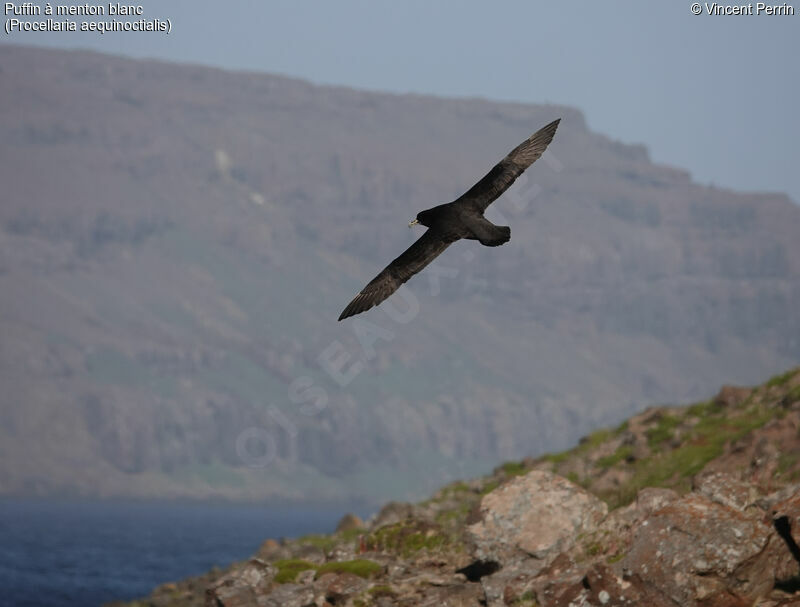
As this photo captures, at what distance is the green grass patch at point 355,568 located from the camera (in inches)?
1081

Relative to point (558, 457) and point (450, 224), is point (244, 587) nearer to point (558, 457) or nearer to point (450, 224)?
point (450, 224)

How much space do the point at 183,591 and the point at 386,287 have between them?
48.1m

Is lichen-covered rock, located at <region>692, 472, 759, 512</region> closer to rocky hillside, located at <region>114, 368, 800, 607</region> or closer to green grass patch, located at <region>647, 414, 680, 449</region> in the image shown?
rocky hillside, located at <region>114, 368, 800, 607</region>

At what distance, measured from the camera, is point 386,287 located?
22531mm

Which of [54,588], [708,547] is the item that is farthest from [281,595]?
[54,588]

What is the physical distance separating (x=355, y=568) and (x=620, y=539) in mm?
6178

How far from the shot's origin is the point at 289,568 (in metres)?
29.3

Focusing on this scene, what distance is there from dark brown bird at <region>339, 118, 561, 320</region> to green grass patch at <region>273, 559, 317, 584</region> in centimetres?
879

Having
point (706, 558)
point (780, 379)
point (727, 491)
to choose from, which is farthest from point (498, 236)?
point (780, 379)

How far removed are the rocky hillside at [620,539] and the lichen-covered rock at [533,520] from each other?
2 centimetres

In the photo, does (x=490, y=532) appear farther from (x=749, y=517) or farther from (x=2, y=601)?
(x=2, y=601)

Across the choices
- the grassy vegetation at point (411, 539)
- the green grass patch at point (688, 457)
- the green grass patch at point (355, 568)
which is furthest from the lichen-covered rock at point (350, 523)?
the green grass patch at point (355, 568)

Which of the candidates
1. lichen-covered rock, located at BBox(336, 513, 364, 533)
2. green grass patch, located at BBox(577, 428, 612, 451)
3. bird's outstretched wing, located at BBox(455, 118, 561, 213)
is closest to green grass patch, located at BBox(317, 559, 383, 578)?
bird's outstretched wing, located at BBox(455, 118, 561, 213)

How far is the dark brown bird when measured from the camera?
22125 mm
